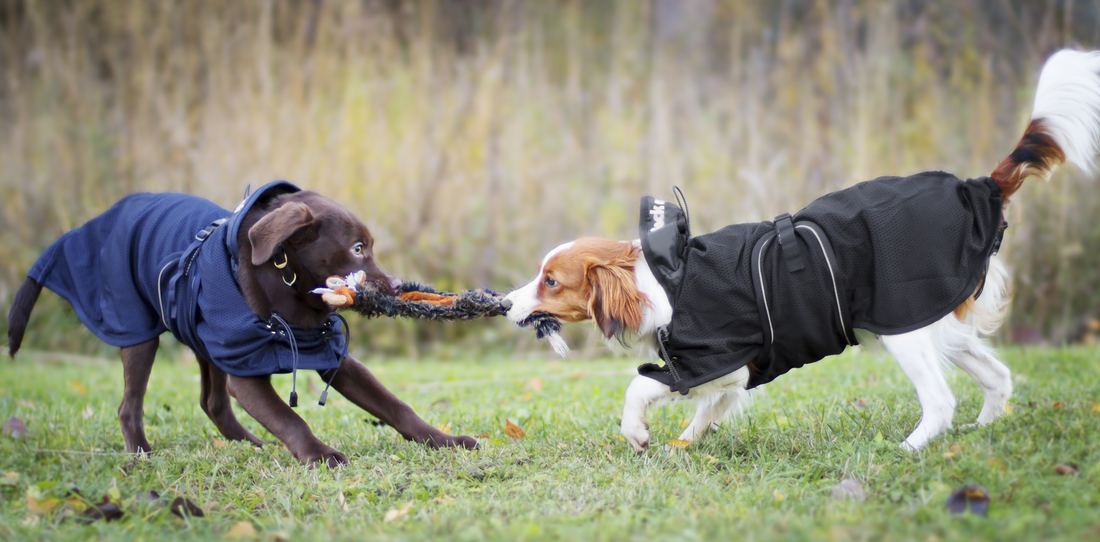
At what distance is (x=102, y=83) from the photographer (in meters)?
8.66

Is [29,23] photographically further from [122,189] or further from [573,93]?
[573,93]

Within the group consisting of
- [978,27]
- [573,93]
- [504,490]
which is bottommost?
[504,490]

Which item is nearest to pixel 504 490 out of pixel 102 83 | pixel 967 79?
pixel 967 79

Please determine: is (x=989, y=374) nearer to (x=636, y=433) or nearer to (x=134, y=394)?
(x=636, y=433)

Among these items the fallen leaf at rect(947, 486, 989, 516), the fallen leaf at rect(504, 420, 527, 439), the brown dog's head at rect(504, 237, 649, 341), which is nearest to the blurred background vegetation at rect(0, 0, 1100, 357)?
the fallen leaf at rect(504, 420, 527, 439)

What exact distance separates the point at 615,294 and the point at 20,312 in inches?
109

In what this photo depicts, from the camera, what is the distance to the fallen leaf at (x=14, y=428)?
4084 mm

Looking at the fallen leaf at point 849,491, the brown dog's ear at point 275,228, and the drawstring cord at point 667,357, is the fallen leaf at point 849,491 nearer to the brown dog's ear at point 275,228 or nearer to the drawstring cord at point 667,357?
the drawstring cord at point 667,357

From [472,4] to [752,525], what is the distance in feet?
26.1

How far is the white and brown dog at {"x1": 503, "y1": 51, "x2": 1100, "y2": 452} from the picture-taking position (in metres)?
3.10

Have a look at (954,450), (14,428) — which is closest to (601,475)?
(954,450)

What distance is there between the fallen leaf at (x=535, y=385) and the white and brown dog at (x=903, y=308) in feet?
5.86

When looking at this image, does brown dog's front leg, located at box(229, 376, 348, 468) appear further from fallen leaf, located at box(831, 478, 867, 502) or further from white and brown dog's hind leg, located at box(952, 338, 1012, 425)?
white and brown dog's hind leg, located at box(952, 338, 1012, 425)

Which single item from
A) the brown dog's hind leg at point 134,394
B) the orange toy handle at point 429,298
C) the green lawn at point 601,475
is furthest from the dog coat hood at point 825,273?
the brown dog's hind leg at point 134,394
